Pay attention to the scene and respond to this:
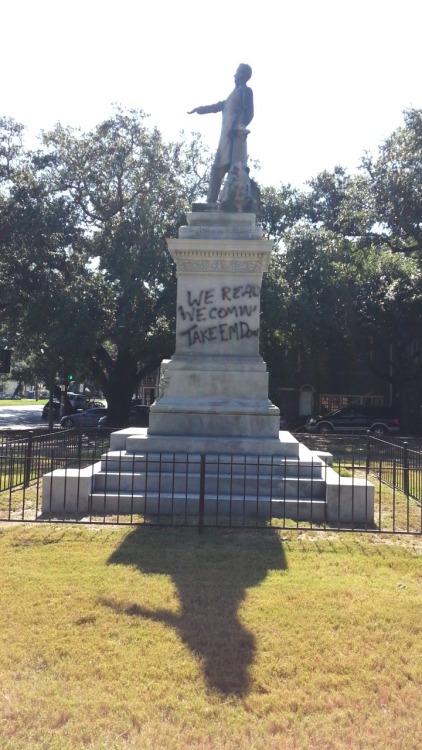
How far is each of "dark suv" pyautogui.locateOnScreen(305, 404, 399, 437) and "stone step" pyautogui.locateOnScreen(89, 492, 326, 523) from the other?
951 inches

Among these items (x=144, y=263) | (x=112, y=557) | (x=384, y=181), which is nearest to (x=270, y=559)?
(x=112, y=557)

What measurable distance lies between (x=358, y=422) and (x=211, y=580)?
2864cm

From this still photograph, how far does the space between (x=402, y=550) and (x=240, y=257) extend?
19.8ft

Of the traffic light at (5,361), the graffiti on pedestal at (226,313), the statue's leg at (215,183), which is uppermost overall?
the statue's leg at (215,183)

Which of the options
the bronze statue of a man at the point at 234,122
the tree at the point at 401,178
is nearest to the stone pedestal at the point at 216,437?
the bronze statue of a man at the point at 234,122

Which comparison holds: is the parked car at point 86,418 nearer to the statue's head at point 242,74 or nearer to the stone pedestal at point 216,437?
the stone pedestal at point 216,437

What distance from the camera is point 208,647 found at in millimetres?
4332

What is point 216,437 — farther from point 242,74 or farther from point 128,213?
point 128,213

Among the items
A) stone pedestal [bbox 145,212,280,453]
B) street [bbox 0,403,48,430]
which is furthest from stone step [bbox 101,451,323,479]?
street [bbox 0,403,48,430]

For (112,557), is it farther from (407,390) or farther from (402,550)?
(407,390)

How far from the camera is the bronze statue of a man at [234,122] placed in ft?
38.9

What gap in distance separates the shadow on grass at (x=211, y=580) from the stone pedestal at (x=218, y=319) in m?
3.45

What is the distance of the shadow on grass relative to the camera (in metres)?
4.16

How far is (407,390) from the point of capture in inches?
1537
